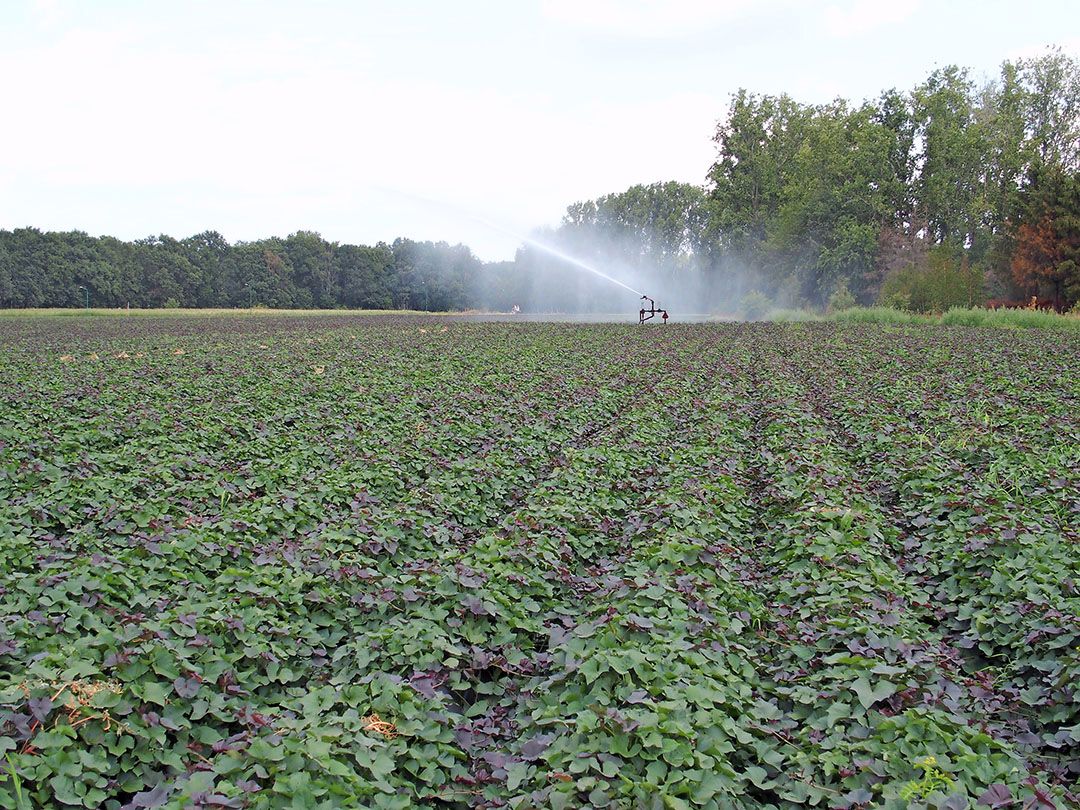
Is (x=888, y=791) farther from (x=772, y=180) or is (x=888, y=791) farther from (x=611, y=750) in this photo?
(x=772, y=180)

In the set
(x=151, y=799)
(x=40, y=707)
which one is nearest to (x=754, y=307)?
(x=40, y=707)

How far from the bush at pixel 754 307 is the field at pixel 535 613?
49.4 meters

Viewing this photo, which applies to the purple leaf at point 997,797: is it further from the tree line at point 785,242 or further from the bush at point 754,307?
the bush at point 754,307

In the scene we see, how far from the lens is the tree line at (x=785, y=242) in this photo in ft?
153

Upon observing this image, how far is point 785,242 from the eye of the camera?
6644cm

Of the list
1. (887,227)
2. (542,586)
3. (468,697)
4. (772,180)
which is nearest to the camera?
(468,697)

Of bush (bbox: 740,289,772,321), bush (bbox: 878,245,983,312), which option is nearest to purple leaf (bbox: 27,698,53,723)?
bush (bbox: 878,245,983,312)

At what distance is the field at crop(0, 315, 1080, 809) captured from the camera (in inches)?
143

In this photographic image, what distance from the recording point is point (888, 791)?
3391mm

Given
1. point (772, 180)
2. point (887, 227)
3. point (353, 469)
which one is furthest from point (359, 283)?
point (353, 469)

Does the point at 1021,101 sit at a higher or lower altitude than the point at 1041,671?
higher

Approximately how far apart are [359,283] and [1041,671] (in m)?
98.2

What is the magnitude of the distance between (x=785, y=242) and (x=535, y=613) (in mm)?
65794

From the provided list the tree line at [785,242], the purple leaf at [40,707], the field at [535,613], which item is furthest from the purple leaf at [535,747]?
the tree line at [785,242]
